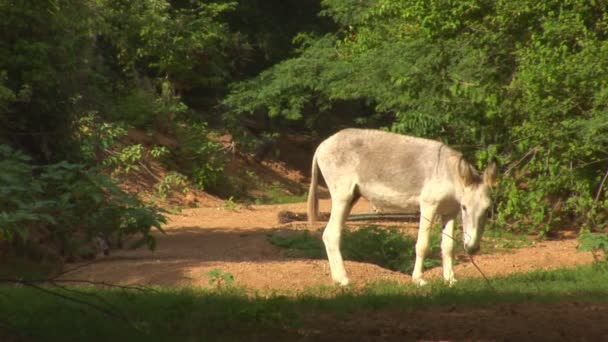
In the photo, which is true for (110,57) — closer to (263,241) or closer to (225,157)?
(225,157)

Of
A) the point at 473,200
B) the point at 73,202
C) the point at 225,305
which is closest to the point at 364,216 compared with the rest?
the point at 473,200

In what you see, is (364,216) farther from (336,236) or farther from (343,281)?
(343,281)

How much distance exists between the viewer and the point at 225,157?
2908 centimetres

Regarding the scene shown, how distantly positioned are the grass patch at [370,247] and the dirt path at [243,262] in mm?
314

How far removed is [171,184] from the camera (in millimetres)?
25406

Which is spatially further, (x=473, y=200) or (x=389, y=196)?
(x=389, y=196)

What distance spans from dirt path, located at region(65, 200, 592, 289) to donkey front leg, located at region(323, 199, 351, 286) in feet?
0.70

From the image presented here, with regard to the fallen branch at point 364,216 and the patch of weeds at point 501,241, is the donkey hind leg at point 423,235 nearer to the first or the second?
the patch of weeds at point 501,241

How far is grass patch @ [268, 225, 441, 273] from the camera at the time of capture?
594 inches

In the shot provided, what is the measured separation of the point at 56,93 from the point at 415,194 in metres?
5.51

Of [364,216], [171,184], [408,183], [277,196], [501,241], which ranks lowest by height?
[277,196]

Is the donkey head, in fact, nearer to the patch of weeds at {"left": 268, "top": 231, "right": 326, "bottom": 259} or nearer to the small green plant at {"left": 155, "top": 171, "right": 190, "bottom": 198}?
the patch of weeds at {"left": 268, "top": 231, "right": 326, "bottom": 259}

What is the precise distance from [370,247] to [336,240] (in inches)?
114

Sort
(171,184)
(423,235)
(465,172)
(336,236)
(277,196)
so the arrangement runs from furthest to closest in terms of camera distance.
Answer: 1. (277,196)
2. (171,184)
3. (336,236)
4. (423,235)
5. (465,172)
